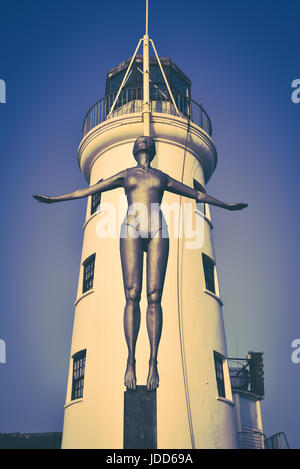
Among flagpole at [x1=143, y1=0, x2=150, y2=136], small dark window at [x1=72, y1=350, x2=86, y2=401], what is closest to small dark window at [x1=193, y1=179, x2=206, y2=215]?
small dark window at [x1=72, y1=350, x2=86, y2=401]

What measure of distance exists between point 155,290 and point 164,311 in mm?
10137

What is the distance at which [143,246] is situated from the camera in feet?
28.3

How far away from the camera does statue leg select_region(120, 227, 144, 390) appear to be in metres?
8.27

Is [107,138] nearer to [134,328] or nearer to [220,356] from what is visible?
[220,356]

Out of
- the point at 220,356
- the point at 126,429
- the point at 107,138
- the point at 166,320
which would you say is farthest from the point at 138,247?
the point at 107,138

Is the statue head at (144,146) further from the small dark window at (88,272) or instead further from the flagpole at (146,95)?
the small dark window at (88,272)

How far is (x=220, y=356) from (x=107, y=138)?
935 centimetres

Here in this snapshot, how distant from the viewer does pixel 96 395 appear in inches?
695

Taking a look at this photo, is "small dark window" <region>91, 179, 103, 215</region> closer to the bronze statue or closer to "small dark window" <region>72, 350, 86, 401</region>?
"small dark window" <region>72, 350, 86, 401</region>

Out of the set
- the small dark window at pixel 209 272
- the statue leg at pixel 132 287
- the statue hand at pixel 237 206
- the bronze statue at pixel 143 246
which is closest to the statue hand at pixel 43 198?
the bronze statue at pixel 143 246

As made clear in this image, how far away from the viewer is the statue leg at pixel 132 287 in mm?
8266

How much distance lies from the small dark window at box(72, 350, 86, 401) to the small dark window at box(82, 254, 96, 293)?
98.4 inches
